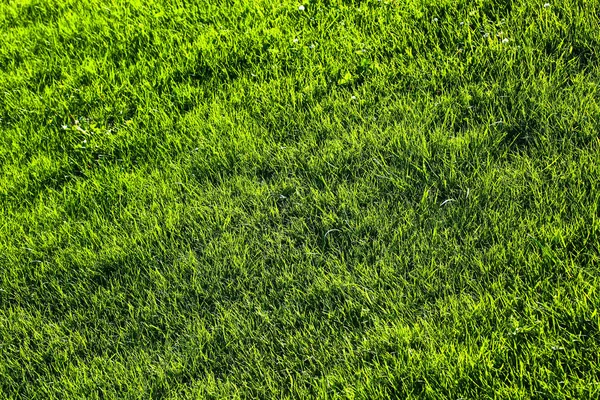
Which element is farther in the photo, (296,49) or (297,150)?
(296,49)

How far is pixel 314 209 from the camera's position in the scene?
296 cm

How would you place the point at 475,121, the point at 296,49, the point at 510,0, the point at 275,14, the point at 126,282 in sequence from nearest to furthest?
the point at 126,282 → the point at 475,121 → the point at 510,0 → the point at 296,49 → the point at 275,14

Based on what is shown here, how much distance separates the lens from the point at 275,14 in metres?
4.14

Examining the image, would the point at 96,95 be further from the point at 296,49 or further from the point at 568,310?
the point at 568,310

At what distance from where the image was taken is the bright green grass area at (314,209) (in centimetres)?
236

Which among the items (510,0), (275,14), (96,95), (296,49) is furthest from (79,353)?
(510,0)

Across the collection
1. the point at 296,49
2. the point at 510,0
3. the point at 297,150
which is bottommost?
the point at 297,150

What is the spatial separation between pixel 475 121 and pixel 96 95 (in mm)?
2462

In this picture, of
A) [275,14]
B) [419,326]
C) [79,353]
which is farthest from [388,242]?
[275,14]

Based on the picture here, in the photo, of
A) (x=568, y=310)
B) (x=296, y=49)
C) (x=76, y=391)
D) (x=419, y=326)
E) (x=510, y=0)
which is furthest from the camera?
(x=296, y=49)

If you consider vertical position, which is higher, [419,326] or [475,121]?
[475,121]

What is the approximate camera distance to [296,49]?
12.6ft

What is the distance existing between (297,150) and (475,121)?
0.95 metres

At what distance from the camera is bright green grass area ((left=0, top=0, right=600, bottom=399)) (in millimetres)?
2355
